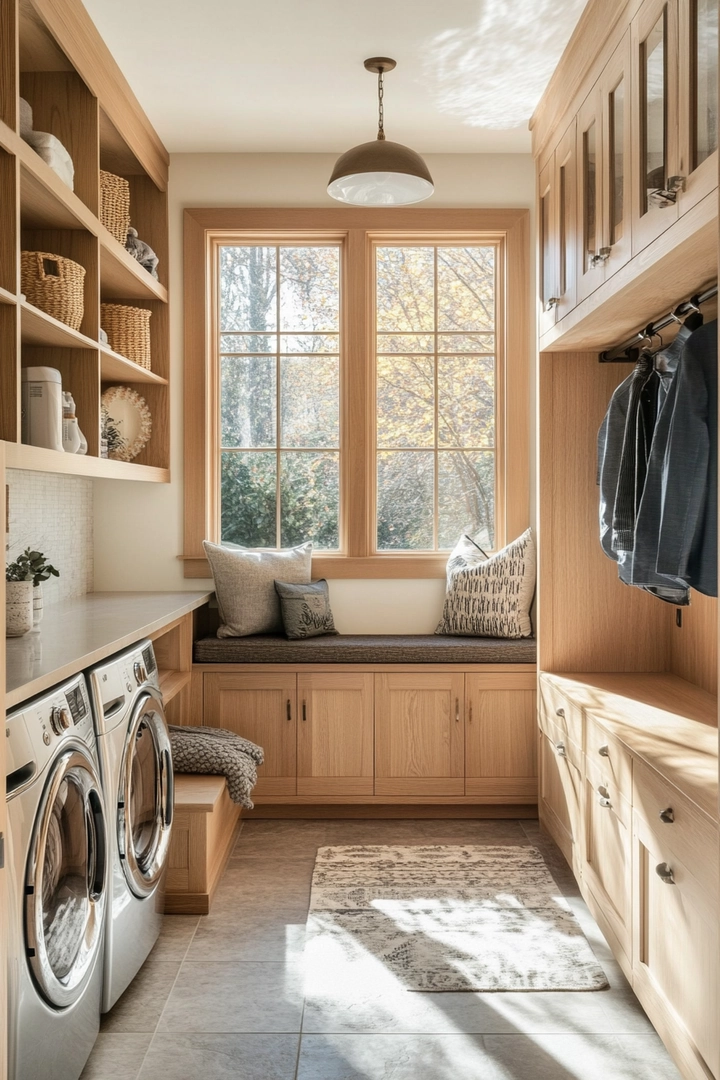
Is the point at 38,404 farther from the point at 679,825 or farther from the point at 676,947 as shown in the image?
the point at 676,947

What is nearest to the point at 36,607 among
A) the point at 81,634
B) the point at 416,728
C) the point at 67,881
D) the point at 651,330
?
the point at 81,634

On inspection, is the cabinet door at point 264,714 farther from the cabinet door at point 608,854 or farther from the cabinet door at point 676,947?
the cabinet door at point 676,947

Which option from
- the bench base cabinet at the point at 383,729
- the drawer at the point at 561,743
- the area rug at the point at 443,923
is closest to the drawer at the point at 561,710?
the drawer at the point at 561,743

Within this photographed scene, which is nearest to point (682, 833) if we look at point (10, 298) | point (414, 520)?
point (10, 298)

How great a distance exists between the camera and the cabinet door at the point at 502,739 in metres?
3.75

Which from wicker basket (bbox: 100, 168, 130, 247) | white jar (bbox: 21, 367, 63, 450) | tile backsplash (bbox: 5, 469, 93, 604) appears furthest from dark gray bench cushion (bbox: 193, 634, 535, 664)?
wicker basket (bbox: 100, 168, 130, 247)

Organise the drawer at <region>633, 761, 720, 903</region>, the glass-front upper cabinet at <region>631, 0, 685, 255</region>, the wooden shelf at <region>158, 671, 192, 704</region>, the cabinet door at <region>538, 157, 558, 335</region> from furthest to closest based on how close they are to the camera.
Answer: the wooden shelf at <region>158, 671, 192, 704</region>
the cabinet door at <region>538, 157, 558, 335</region>
the glass-front upper cabinet at <region>631, 0, 685, 255</region>
the drawer at <region>633, 761, 720, 903</region>

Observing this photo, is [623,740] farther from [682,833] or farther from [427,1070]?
[427,1070]

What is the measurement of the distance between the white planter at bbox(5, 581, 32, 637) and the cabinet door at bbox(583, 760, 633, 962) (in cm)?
179

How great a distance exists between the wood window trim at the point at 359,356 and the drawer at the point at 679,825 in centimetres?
200

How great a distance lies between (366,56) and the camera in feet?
10.3

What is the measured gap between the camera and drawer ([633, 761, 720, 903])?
1.77 m

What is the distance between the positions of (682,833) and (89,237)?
2.59 meters

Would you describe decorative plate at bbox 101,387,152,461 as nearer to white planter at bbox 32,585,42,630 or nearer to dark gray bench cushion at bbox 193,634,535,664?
dark gray bench cushion at bbox 193,634,535,664
